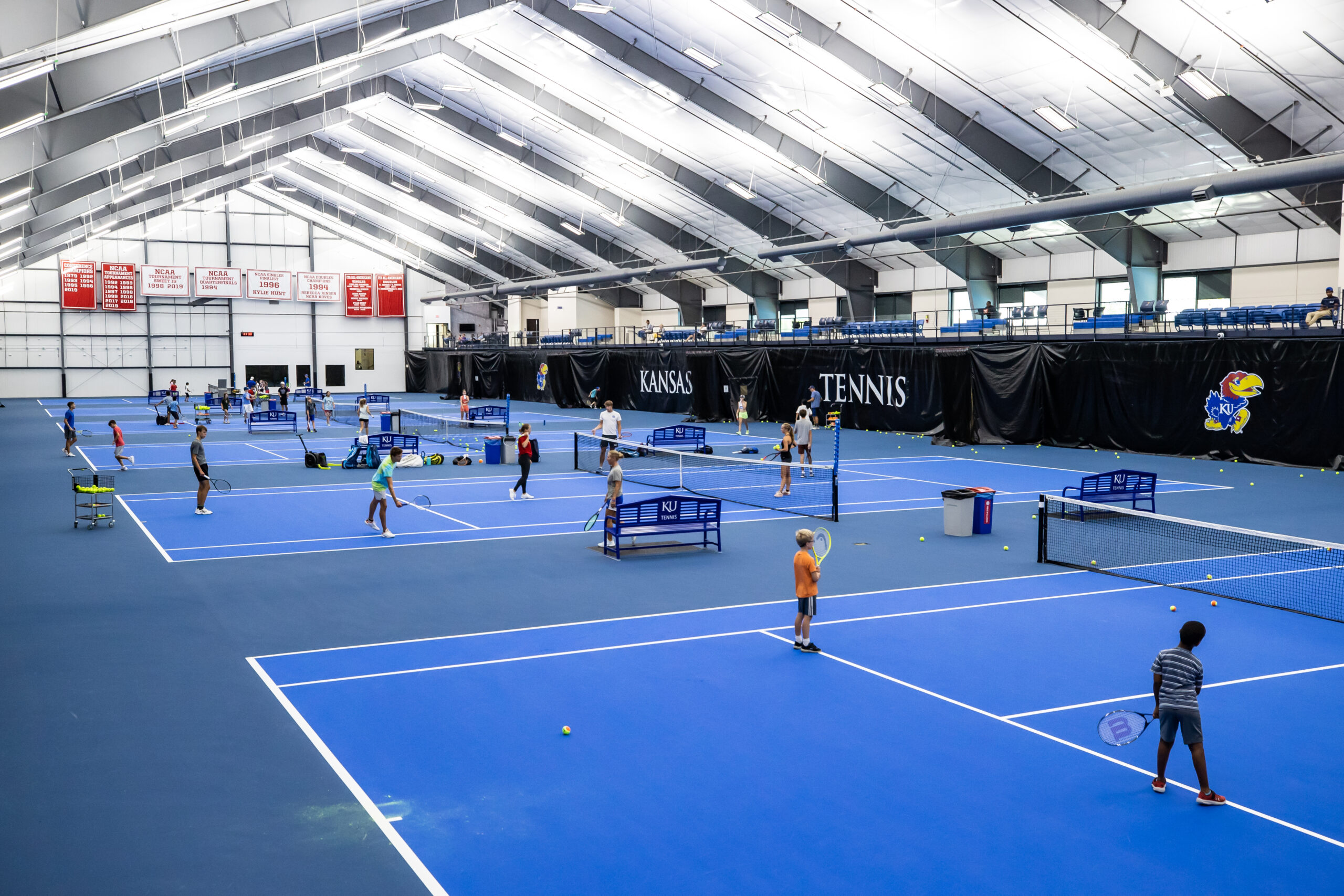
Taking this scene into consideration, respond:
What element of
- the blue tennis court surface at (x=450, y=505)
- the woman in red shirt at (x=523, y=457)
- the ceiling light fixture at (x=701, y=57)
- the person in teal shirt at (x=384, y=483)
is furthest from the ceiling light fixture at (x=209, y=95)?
the person in teal shirt at (x=384, y=483)

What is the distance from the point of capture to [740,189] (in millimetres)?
43938

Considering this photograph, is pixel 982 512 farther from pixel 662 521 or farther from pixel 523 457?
pixel 523 457

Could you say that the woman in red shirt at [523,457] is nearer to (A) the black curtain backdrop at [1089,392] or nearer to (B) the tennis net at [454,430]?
(B) the tennis net at [454,430]

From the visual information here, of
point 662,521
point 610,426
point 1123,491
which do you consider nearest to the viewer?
point 662,521

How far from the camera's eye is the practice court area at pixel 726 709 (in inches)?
250

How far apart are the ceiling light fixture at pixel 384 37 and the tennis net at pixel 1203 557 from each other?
20987 mm

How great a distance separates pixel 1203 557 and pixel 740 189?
102 feet

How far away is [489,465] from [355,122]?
81.7ft

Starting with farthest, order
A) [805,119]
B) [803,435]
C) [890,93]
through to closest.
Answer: [805,119] → [890,93] → [803,435]

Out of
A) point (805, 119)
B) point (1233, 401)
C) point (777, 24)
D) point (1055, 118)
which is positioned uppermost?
point (777, 24)

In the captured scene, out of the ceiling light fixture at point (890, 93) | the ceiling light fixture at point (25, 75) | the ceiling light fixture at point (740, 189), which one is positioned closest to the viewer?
the ceiling light fixture at point (25, 75)

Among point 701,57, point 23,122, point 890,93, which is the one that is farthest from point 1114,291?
point 23,122

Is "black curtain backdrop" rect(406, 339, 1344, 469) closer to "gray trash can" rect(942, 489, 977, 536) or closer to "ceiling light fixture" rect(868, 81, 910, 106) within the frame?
"ceiling light fixture" rect(868, 81, 910, 106)

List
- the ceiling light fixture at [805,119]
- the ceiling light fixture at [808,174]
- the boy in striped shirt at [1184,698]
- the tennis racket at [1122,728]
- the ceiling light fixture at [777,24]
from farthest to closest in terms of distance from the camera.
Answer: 1. the ceiling light fixture at [808,174]
2. the ceiling light fixture at [805,119]
3. the ceiling light fixture at [777,24]
4. the boy in striped shirt at [1184,698]
5. the tennis racket at [1122,728]
